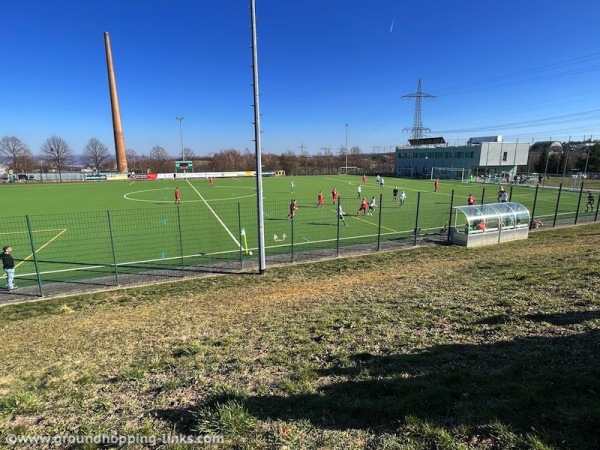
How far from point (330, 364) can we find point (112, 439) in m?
3.01

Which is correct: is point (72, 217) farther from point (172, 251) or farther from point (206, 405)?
point (206, 405)

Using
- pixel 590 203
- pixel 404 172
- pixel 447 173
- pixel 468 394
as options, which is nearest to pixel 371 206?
pixel 590 203

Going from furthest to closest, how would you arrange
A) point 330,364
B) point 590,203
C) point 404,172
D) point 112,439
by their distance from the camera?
1. point 404,172
2. point 590,203
3. point 330,364
4. point 112,439

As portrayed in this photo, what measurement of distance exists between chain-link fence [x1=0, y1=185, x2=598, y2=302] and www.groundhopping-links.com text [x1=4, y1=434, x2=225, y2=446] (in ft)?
29.8

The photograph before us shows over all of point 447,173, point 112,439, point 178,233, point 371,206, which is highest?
point 112,439

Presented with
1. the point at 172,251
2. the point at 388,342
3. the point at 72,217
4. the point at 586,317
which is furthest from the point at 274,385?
the point at 72,217

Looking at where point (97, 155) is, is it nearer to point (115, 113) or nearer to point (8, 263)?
point (115, 113)

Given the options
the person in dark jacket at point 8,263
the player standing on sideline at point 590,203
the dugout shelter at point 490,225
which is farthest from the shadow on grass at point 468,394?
the player standing on sideline at point 590,203

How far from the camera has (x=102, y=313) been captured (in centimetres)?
982

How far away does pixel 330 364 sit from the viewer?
5426mm

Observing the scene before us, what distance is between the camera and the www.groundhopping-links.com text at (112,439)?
11.7 feet

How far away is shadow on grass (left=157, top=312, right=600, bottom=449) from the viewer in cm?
344

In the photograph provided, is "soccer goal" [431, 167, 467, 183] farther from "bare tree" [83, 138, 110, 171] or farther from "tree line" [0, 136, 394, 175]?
"bare tree" [83, 138, 110, 171]

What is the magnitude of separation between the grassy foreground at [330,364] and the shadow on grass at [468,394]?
2cm
